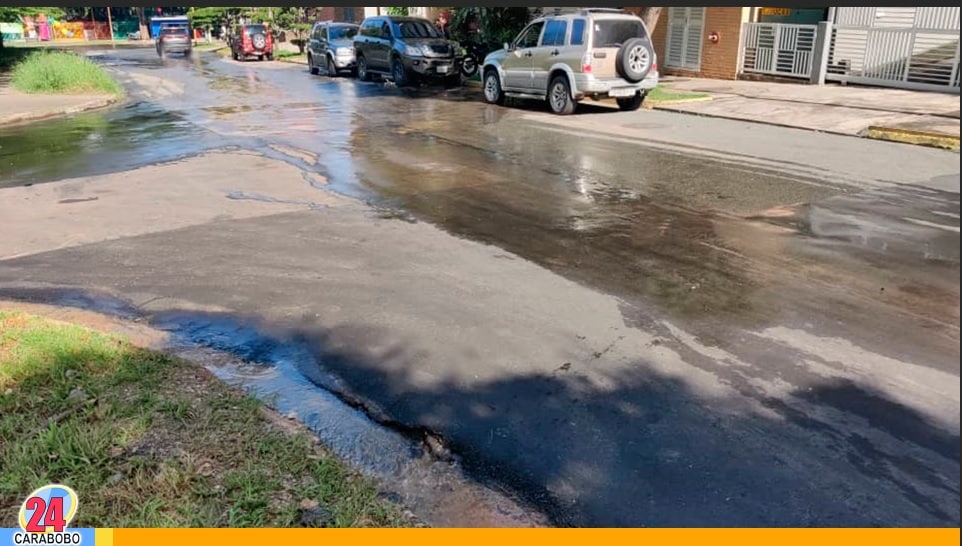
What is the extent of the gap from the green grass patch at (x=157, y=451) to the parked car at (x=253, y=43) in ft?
120

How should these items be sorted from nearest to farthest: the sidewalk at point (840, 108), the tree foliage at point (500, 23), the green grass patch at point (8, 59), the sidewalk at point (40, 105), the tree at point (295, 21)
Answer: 1. the sidewalk at point (840, 108)
2. the sidewalk at point (40, 105)
3. the tree foliage at point (500, 23)
4. the green grass patch at point (8, 59)
5. the tree at point (295, 21)

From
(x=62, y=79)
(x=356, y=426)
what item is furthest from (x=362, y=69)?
(x=356, y=426)

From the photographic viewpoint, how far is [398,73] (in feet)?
74.3

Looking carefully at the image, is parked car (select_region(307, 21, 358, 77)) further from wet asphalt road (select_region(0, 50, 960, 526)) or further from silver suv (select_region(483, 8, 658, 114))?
wet asphalt road (select_region(0, 50, 960, 526))

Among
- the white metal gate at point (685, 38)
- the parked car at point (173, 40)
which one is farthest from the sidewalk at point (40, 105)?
the parked car at point (173, 40)

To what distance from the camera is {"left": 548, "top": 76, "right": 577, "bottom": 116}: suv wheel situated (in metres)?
15.4

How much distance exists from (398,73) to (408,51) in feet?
3.09

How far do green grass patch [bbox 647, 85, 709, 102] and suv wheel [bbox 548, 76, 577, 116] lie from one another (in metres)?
2.14

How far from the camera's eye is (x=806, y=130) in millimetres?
12906

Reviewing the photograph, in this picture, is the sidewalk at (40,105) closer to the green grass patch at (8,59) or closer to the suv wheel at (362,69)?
the suv wheel at (362,69)

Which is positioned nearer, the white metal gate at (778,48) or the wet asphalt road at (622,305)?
the wet asphalt road at (622,305)

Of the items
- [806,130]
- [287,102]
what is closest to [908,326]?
[806,130]

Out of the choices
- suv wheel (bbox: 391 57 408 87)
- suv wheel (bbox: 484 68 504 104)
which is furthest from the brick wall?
suv wheel (bbox: 391 57 408 87)

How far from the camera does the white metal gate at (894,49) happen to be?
16.3m
